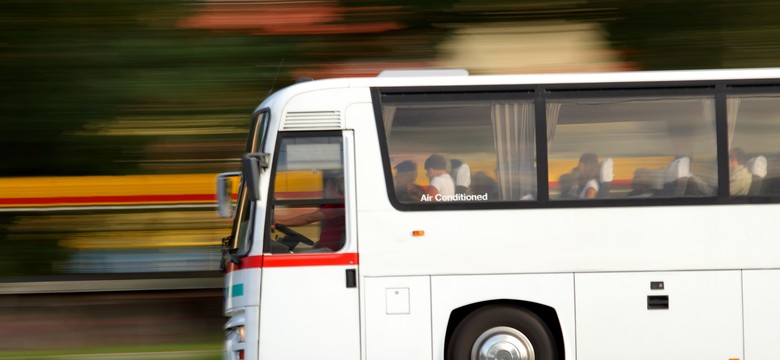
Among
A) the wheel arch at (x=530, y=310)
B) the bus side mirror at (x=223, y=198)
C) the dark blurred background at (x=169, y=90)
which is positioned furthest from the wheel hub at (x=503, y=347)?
the dark blurred background at (x=169, y=90)

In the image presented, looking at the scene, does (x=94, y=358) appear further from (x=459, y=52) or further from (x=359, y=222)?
(x=459, y=52)

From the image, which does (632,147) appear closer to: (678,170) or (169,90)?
(678,170)

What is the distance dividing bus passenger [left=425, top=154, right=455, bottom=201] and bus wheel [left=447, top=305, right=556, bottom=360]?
96 centimetres

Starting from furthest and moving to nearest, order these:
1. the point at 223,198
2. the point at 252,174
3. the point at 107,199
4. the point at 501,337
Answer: the point at 107,199 → the point at 223,198 → the point at 501,337 → the point at 252,174

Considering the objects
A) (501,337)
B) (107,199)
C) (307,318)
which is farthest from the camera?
(107,199)

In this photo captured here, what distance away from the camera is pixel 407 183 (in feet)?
27.5

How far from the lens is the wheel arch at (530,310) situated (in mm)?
8508

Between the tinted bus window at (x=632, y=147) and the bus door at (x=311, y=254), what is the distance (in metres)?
1.68

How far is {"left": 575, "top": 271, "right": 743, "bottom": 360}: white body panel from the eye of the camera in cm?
837

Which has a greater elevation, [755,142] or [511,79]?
[511,79]

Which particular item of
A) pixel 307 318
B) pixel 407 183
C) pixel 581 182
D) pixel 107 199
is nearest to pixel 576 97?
pixel 581 182

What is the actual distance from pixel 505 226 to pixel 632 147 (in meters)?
1.21

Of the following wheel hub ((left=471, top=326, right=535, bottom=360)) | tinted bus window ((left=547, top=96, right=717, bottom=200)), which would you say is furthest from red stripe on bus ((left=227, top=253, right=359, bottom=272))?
tinted bus window ((left=547, top=96, right=717, bottom=200))

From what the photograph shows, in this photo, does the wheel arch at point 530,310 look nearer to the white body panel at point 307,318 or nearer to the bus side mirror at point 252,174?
the white body panel at point 307,318
